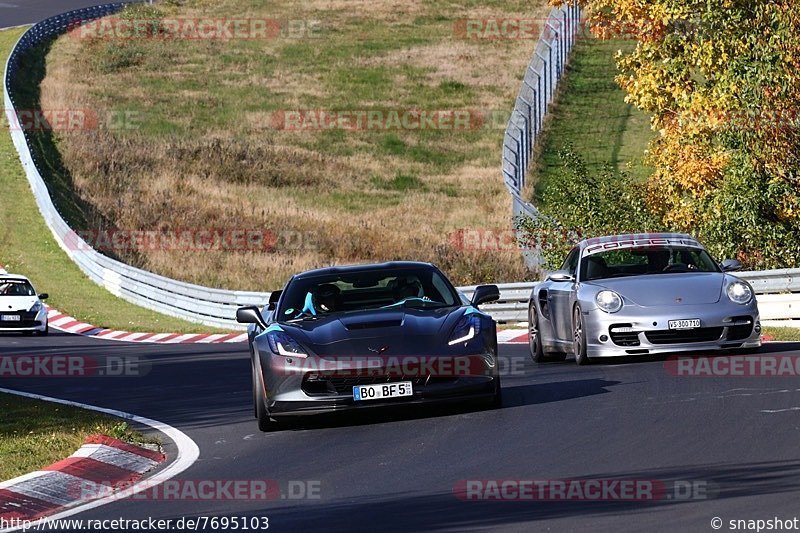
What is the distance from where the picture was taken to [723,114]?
1040 inches

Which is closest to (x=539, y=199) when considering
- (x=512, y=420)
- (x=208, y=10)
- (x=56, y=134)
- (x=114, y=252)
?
(x=114, y=252)

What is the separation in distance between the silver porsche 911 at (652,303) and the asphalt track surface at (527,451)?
13.1 inches

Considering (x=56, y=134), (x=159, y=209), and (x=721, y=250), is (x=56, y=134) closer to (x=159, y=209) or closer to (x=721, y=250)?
(x=159, y=209)

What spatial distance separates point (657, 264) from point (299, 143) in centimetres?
4859

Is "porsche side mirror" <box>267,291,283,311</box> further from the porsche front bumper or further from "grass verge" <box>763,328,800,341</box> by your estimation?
"grass verge" <box>763,328,800,341</box>

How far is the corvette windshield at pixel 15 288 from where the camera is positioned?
1253 inches

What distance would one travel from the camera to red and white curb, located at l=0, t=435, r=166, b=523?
8906mm

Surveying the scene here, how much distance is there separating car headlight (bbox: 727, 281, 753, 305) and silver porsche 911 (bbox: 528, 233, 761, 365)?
0.03 feet

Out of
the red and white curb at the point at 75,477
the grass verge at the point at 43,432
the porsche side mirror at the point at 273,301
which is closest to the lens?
the red and white curb at the point at 75,477

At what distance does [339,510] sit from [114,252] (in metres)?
37.3

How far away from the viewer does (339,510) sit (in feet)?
26.7

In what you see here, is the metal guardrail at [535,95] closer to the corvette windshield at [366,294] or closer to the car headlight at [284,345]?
the corvette windshield at [366,294]

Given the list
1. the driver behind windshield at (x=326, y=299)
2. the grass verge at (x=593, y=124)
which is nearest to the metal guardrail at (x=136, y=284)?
the grass verge at (x=593, y=124)

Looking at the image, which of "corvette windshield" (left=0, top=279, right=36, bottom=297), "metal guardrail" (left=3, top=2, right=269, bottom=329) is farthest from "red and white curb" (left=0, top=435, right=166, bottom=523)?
"corvette windshield" (left=0, top=279, right=36, bottom=297)
